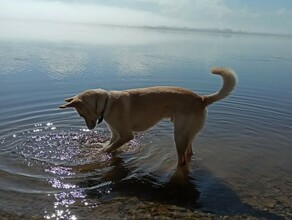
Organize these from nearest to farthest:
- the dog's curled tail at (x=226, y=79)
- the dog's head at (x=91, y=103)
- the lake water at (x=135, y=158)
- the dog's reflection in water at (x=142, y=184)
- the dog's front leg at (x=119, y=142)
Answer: the lake water at (x=135, y=158) → the dog's reflection in water at (x=142, y=184) → the dog's curled tail at (x=226, y=79) → the dog's head at (x=91, y=103) → the dog's front leg at (x=119, y=142)

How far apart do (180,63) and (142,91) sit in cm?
1462

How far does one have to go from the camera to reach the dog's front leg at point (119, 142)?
8.20 m

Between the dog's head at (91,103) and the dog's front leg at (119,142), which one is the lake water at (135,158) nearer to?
the dog's front leg at (119,142)

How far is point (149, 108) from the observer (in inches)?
318

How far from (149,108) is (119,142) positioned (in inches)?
40.5

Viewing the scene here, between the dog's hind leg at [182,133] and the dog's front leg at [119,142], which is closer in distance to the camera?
the dog's hind leg at [182,133]

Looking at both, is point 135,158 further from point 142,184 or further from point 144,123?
point 142,184

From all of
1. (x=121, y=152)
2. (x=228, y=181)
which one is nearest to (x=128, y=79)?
(x=121, y=152)

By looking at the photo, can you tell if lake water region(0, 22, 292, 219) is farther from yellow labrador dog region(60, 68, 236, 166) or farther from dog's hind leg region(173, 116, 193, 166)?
yellow labrador dog region(60, 68, 236, 166)

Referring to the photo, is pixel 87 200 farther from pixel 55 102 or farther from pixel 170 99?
pixel 55 102

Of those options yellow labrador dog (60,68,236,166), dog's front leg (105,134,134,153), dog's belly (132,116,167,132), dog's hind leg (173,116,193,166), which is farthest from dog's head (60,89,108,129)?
dog's hind leg (173,116,193,166)

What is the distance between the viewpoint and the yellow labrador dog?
308 inches

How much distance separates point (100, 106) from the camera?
25.8 ft

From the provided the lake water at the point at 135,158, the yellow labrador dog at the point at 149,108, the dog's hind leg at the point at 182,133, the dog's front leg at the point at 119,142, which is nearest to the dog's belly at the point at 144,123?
the yellow labrador dog at the point at 149,108
